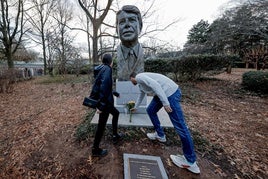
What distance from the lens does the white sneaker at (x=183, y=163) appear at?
215cm

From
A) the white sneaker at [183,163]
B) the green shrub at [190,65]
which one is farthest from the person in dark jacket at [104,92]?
the green shrub at [190,65]

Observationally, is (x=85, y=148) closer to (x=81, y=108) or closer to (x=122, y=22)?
(x=81, y=108)

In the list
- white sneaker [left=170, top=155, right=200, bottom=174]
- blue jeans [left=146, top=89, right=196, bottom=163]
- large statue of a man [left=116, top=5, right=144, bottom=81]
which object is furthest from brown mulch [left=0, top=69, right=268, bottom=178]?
large statue of a man [left=116, top=5, right=144, bottom=81]

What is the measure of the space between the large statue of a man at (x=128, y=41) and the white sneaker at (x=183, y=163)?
95.2 inches

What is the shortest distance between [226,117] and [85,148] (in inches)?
165

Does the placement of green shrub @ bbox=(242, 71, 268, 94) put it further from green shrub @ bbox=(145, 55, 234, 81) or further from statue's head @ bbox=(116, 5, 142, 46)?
statue's head @ bbox=(116, 5, 142, 46)

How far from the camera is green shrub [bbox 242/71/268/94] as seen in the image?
6.30 m

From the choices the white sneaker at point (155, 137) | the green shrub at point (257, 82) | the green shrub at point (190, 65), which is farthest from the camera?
the green shrub at point (190, 65)

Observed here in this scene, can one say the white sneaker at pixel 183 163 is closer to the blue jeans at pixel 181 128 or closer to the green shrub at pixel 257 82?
the blue jeans at pixel 181 128

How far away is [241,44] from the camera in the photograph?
1714 cm

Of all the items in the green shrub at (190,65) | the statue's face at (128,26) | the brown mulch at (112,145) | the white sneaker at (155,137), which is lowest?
the brown mulch at (112,145)

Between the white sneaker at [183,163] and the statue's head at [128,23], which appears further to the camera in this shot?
the statue's head at [128,23]

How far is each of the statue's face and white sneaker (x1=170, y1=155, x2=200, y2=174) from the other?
2.99 meters

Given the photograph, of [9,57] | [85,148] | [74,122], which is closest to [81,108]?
[74,122]
